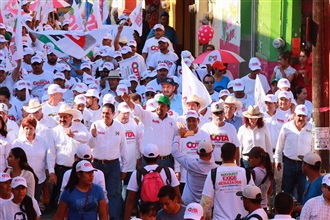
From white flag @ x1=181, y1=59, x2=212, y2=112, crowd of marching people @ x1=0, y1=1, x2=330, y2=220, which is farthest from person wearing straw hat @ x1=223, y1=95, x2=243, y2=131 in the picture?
white flag @ x1=181, y1=59, x2=212, y2=112

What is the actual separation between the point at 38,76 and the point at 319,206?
10395 mm

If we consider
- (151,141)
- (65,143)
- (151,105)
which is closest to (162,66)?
(151,105)

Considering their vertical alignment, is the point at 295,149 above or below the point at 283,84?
below

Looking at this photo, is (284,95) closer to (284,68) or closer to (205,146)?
(284,68)

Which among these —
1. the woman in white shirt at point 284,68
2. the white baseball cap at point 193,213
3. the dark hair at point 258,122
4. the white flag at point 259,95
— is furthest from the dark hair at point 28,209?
the woman in white shirt at point 284,68

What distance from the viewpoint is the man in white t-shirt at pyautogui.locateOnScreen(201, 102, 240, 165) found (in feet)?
61.5

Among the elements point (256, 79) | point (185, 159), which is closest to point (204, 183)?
point (185, 159)

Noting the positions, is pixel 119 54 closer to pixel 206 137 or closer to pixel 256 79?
pixel 256 79

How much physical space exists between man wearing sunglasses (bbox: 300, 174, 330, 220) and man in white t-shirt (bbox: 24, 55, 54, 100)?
989cm

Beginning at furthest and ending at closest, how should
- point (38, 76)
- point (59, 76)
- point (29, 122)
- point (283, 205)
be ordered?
point (38, 76)
point (59, 76)
point (29, 122)
point (283, 205)

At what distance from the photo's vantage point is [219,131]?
1880 centimetres

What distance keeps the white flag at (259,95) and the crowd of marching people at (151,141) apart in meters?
0.06

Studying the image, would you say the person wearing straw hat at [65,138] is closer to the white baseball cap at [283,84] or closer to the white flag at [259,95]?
the white flag at [259,95]

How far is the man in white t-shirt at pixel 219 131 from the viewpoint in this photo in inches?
738
